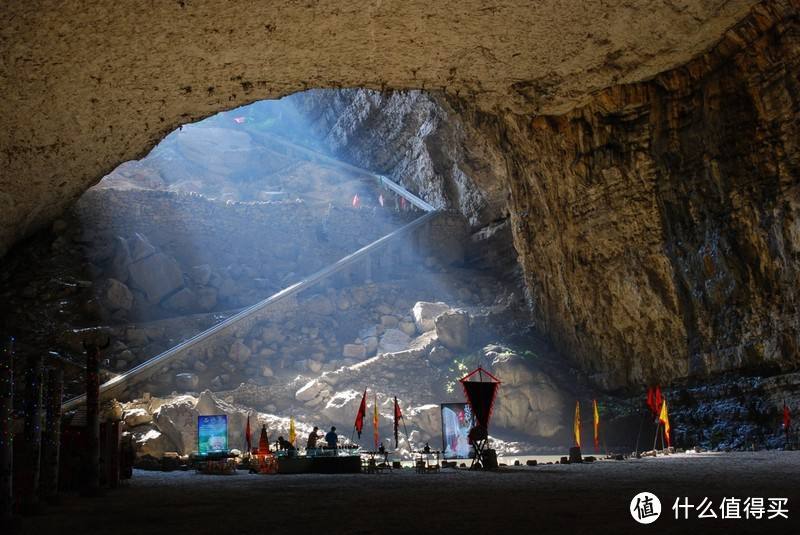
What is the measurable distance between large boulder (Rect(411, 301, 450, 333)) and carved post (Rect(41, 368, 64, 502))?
1862cm

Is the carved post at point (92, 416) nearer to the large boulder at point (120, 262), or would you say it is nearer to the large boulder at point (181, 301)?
the large boulder at point (181, 301)

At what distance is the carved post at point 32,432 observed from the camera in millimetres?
7177

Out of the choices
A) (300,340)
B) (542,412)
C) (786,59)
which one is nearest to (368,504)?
(786,59)

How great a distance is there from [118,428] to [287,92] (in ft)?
27.3

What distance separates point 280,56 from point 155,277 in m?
14.9

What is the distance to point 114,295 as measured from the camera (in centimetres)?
2445

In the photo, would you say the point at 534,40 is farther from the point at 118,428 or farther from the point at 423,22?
the point at 118,428

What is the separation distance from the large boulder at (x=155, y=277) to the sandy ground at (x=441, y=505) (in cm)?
1667

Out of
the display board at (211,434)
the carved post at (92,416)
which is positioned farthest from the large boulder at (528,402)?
the carved post at (92,416)

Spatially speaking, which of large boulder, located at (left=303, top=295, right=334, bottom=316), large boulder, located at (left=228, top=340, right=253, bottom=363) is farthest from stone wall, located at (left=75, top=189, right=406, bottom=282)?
large boulder, located at (left=228, top=340, right=253, bottom=363)

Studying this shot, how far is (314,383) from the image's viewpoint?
2244 centimetres

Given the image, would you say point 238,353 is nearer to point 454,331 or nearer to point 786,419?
point 454,331

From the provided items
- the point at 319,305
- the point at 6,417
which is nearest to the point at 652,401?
the point at 6,417

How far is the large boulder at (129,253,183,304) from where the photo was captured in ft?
83.7
